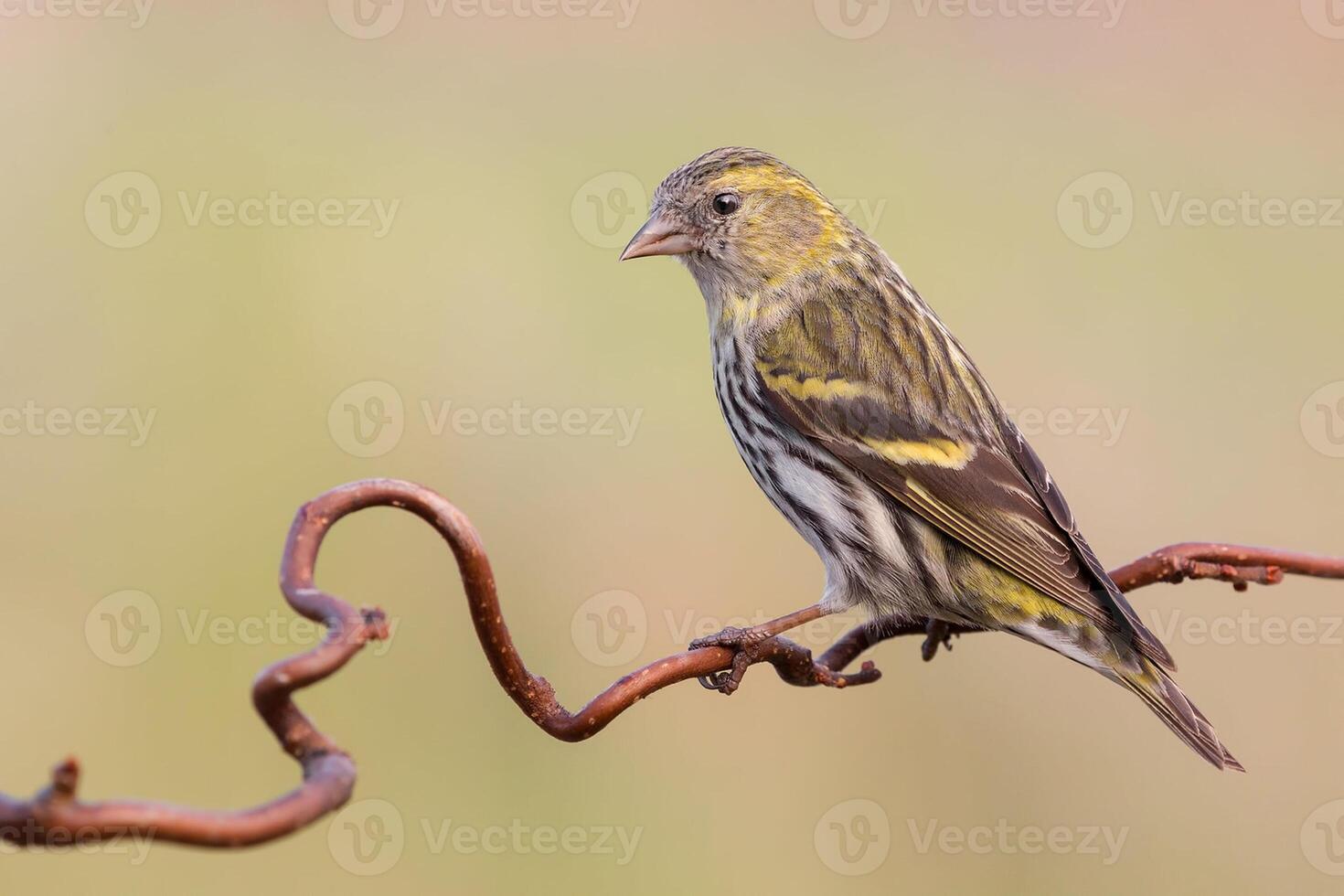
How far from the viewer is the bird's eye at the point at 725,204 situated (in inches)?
187

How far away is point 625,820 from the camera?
527 cm

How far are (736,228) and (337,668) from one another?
304 cm

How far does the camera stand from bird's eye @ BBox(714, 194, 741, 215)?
15.6 feet

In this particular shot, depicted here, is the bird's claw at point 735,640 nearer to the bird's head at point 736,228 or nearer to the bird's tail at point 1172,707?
the bird's tail at point 1172,707

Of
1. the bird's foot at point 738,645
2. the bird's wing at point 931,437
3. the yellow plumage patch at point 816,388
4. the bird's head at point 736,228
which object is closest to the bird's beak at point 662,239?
the bird's head at point 736,228

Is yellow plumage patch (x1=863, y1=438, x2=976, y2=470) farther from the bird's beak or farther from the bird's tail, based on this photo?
the bird's beak

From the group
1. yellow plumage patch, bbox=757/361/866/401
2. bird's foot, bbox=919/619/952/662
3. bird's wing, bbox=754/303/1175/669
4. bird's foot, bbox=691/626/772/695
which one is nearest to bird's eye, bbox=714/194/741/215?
bird's wing, bbox=754/303/1175/669

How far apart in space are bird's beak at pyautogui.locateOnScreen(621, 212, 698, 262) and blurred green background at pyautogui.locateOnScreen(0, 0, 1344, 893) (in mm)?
1578

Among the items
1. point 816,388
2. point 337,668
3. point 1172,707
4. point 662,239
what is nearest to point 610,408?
point 662,239

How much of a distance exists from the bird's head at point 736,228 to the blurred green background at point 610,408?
1.52 meters

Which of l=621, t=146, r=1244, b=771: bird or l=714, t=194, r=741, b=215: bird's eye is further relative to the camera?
l=714, t=194, r=741, b=215: bird's eye

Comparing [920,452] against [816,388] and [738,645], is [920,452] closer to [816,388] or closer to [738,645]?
[816,388]

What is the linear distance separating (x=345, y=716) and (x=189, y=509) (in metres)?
1.23

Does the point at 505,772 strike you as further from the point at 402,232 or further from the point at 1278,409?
the point at 1278,409
